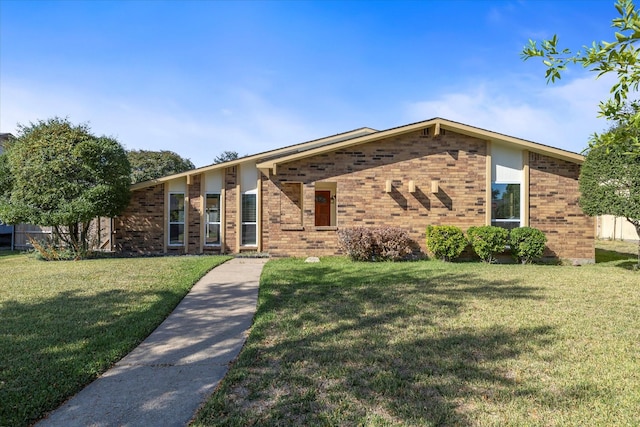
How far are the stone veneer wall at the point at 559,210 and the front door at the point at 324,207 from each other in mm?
7699

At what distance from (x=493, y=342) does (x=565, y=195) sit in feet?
31.9

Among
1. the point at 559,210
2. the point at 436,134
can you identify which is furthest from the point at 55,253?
the point at 559,210

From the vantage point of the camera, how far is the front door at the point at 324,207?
15150 mm

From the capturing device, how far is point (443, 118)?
1125cm

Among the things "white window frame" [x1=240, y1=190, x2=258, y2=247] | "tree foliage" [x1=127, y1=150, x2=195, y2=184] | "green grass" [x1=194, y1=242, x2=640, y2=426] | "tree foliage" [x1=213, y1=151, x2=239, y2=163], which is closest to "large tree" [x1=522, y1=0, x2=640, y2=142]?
"green grass" [x1=194, y1=242, x2=640, y2=426]

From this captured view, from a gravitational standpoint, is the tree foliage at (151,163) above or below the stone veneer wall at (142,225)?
above

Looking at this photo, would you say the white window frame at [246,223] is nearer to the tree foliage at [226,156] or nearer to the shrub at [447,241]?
the shrub at [447,241]

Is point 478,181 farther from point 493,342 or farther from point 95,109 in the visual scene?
point 95,109

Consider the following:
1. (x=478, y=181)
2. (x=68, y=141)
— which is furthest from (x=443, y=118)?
(x=68, y=141)

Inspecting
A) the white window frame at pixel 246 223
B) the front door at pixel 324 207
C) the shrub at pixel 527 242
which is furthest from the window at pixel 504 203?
the white window frame at pixel 246 223

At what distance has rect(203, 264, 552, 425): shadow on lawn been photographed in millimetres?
2803

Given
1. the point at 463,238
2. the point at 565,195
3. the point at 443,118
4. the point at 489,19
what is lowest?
the point at 463,238

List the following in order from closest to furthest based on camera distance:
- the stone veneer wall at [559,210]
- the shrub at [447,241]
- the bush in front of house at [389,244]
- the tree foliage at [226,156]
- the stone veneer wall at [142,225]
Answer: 1. the shrub at [447,241]
2. the bush in front of house at [389,244]
3. the stone veneer wall at [559,210]
4. the stone veneer wall at [142,225]
5. the tree foliage at [226,156]

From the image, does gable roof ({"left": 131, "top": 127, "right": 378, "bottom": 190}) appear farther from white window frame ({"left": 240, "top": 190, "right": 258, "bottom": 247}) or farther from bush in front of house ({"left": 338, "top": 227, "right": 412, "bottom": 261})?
bush in front of house ({"left": 338, "top": 227, "right": 412, "bottom": 261})
